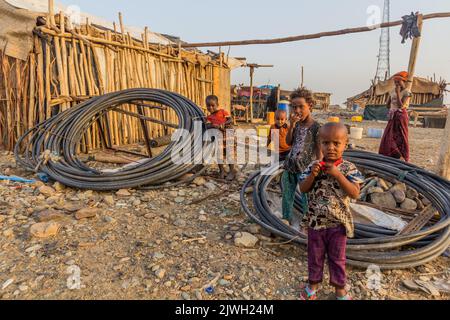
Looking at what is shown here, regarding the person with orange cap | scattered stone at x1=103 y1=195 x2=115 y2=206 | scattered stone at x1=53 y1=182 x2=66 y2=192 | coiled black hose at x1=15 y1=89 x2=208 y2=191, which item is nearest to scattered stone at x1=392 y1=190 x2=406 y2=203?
the person with orange cap

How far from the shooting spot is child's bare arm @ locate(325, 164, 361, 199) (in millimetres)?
1815

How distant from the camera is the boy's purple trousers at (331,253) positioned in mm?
2041

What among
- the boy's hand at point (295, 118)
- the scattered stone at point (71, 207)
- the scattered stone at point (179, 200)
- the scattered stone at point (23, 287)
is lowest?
the scattered stone at point (23, 287)

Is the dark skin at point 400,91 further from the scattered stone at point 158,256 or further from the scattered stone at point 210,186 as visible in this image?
the scattered stone at point 158,256

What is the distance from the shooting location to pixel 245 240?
2.87m

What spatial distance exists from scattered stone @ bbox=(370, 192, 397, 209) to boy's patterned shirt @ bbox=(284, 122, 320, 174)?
5.04 feet

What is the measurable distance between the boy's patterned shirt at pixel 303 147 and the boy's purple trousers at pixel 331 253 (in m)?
0.95

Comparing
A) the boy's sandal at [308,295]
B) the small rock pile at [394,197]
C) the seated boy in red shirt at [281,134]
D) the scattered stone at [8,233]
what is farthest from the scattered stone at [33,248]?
the small rock pile at [394,197]

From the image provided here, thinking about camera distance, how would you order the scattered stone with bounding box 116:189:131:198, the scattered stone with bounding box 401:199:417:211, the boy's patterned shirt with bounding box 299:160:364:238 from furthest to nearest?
the scattered stone with bounding box 116:189:131:198, the scattered stone with bounding box 401:199:417:211, the boy's patterned shirt with bounding box 299:160:364:238

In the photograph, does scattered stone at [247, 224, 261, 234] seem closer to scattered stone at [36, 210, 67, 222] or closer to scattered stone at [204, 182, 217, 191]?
scattered stone at [204, 182, 217, 191]

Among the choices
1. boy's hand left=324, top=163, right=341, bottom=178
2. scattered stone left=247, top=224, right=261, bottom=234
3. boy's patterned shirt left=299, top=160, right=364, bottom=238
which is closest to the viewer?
boy's hand left=324, top=163, right=341, bottom=178

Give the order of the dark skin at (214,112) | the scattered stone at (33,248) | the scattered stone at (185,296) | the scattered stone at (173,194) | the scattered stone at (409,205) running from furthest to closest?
the dark skin at (214,112), the scattered stone at (173,194), the scattered stone at (409,205), the scattered stone at (33,248), the scattered stone at (185,296)

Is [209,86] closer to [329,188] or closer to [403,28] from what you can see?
[403,28]
